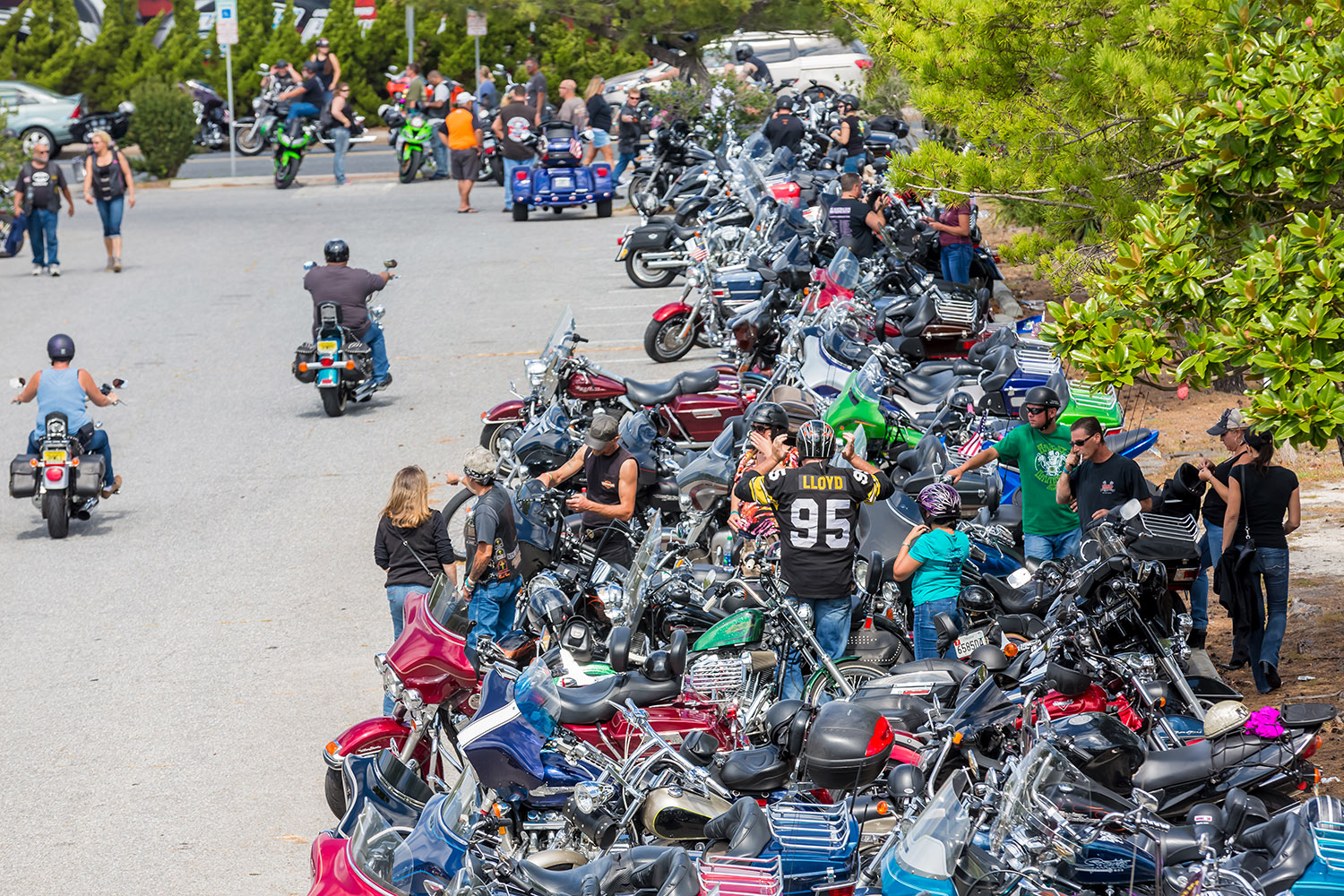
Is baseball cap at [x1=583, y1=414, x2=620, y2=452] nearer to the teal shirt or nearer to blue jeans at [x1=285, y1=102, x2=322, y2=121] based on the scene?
the teal shirt

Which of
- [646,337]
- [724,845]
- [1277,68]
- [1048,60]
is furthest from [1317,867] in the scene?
[646,337]

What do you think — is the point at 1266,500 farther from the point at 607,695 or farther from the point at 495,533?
the point at 495,533

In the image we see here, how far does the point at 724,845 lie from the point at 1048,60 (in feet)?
17.6

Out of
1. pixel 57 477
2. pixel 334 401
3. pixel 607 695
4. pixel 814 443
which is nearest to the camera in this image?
pixel 607 695

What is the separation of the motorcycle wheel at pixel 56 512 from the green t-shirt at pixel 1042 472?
8.08 meters

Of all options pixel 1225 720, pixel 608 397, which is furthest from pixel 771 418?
pixel 1225 720

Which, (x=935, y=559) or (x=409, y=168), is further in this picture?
(x=409, y=168)

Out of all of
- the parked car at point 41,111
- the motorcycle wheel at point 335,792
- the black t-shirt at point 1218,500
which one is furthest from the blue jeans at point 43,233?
the black t-shirt at point 1218,500

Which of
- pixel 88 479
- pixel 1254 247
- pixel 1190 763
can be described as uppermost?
pixel 1254 247

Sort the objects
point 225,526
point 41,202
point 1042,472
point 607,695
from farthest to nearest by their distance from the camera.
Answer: point 41,202, point 225,526, point 1042,472, point 607,695

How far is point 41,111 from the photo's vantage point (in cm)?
3566

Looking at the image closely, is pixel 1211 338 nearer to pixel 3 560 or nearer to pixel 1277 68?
pixel 1277 68

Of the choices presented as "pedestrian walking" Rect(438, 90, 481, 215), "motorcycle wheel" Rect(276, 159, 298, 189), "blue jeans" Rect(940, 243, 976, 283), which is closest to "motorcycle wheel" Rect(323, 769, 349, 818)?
"blue jeans" Rect(940, 243, 976, 283)

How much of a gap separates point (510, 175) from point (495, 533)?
1840 centimetres
